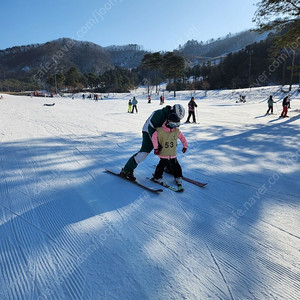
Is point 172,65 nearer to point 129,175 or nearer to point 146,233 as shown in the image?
point 129,175

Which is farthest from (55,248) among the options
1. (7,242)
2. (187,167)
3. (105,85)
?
(105,85)

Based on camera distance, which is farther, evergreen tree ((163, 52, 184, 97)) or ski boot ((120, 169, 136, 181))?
evergreen tree ((163, 52, 184, 97))

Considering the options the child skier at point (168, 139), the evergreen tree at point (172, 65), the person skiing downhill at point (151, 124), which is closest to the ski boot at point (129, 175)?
the person skiing downhill at point (151, 124)

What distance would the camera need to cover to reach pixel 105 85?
7894 centimetres

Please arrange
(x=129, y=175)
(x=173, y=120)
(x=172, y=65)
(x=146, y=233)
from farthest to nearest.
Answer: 1. (x=172, y=65)
2. (x=129, y=175)
3. (x=173, y=120)
4. (x=146, y=233)

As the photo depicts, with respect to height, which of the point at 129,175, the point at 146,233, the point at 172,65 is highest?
the point at 172,65

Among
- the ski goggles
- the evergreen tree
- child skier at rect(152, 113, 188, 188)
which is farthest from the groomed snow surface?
the evergreen tree

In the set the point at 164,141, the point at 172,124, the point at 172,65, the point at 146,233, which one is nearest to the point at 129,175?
the point at 164,141

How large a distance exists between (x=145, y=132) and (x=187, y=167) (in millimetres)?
1713

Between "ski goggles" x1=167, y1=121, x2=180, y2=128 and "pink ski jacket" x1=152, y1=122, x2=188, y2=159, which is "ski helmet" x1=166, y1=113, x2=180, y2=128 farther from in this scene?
"pink ski jacket" x1=152, y1=122, x2=188, y2=159

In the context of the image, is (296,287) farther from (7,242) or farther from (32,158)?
(32,158)

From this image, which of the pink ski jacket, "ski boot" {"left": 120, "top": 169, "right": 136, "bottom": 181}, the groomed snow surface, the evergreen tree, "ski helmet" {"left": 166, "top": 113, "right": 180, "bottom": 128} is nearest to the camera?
the groomed snow surface

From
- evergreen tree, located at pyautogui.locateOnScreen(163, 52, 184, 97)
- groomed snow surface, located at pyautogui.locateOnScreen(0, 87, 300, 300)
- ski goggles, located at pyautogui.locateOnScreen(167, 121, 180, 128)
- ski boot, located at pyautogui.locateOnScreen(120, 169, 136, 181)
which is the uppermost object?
evergreen tree, located at pyautogui.locateOnScreen(163, 52, 184, 97)

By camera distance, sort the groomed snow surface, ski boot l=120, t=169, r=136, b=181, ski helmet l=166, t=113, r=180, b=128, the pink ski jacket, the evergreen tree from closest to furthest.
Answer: the groomed snow surface, ski helmet l=166, t=113, r=180, b=128, the pink ski jacket, ski boot l=120, t=169, r=136, b=181, the evergreen tree
